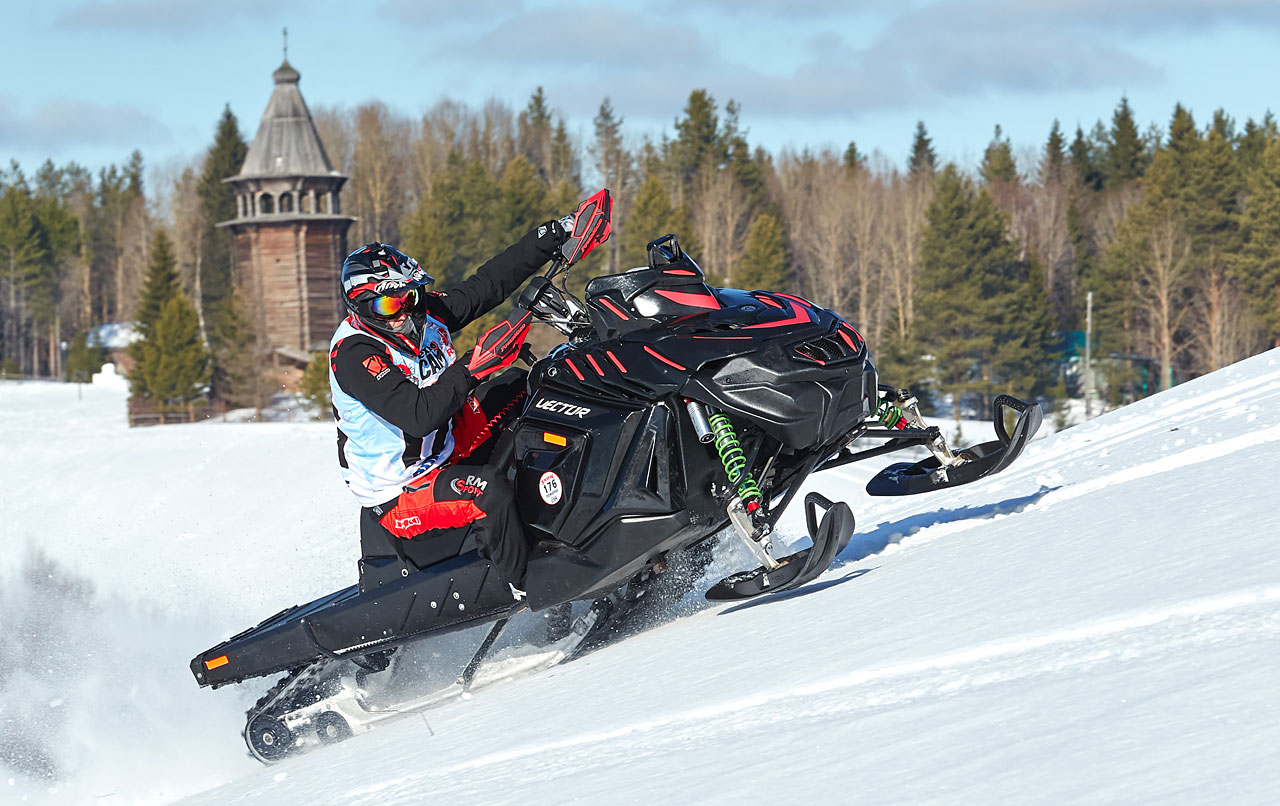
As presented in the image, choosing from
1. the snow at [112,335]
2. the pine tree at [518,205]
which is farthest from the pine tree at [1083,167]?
the snow at [112,335]

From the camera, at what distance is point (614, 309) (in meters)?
4.46

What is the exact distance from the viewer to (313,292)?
52094 mm

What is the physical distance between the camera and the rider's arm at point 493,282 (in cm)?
532

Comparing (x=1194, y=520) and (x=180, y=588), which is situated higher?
(x=1194, y=520)

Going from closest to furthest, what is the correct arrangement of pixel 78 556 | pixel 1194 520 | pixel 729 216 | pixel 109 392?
pixel 1194 520
pixel 78 556
pixel 109 392
pixel 729 216

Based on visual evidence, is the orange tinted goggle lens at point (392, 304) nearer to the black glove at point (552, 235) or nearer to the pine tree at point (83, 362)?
the black glove at point (552, 235)

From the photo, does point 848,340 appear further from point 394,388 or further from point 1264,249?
point 1264,249

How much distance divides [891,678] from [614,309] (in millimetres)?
1872

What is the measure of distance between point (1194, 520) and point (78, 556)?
833 centimetres

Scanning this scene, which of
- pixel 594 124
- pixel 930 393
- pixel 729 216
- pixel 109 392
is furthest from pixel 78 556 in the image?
pixel 594 124

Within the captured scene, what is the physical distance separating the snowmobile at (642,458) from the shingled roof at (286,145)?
50.0 meters

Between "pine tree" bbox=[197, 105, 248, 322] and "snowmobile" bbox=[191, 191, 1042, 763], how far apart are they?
57.2m

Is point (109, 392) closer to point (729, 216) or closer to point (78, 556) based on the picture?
point (729, 216)

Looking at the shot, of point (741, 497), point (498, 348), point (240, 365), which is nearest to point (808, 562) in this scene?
point (741, 497)
